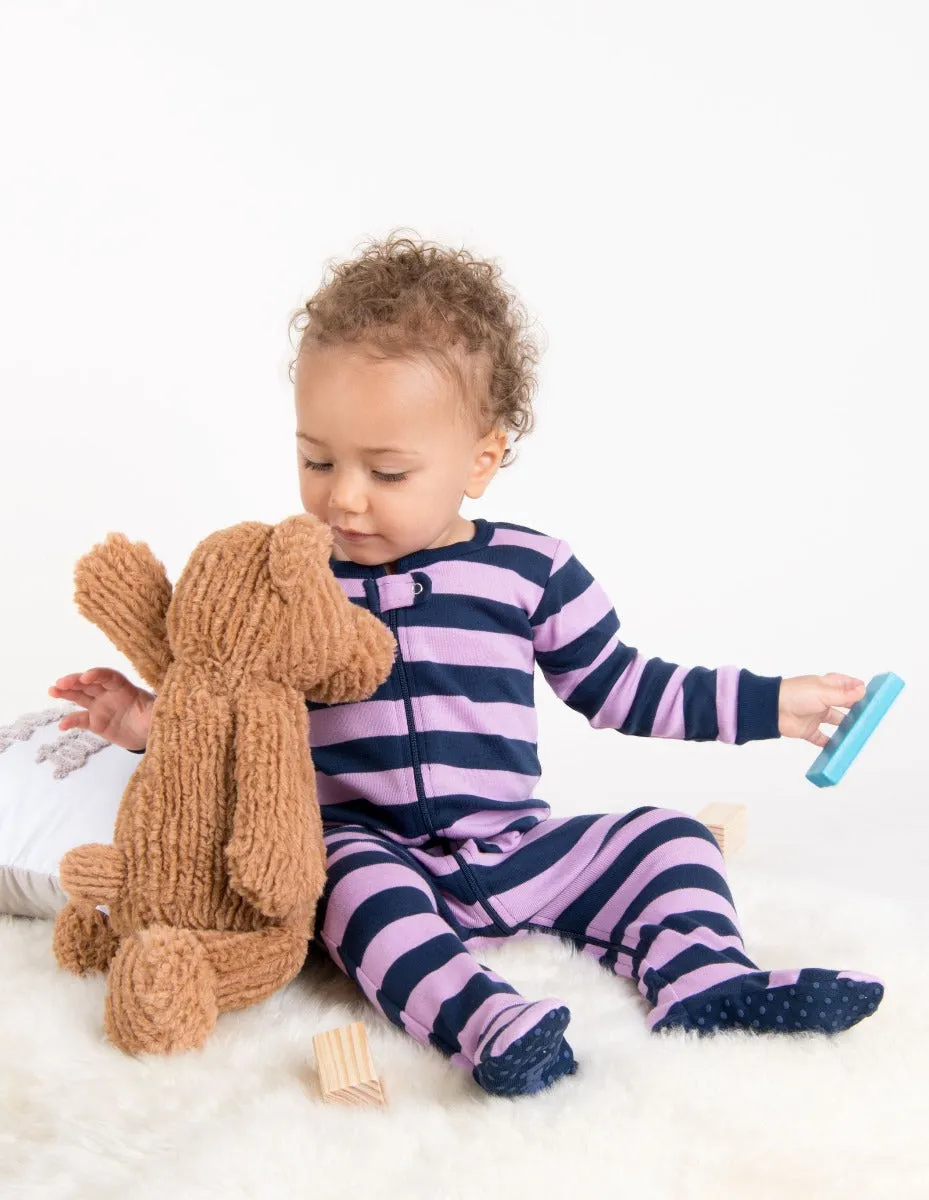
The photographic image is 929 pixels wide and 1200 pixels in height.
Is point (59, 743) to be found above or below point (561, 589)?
below

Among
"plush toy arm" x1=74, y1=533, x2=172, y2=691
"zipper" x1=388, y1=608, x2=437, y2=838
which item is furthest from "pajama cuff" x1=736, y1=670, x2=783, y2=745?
"plush toy arm" x1=74, y1=533, x2=172, y2=691

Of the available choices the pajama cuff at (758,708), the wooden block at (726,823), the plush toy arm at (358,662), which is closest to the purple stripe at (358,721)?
the plush toy arm at (358,662)

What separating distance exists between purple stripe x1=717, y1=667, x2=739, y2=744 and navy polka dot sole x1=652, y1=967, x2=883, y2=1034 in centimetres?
31

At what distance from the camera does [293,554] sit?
1057 mm

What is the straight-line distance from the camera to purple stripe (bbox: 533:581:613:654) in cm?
134

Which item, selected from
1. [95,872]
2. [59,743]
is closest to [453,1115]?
[95,872]

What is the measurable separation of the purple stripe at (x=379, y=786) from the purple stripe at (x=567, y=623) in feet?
0.66

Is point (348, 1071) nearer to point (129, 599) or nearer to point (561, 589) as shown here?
point (129, 599)

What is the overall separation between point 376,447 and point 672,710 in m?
0.40

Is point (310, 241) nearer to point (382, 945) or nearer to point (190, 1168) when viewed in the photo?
point (382, 945)

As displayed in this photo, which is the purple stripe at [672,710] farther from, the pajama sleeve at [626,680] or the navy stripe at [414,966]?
the navy stripe at [414,966]

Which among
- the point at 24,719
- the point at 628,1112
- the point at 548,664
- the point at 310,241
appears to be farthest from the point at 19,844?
the point at 310,241

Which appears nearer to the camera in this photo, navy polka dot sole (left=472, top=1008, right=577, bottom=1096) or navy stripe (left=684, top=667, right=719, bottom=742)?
navy polka dot sole (left=472, top=1008, right=577, bottom=1096)

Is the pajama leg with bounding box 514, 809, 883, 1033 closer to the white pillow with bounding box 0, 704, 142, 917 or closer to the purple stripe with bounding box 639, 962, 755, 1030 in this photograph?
the purple stripe with bounding box 639, 962, 755, 1030
